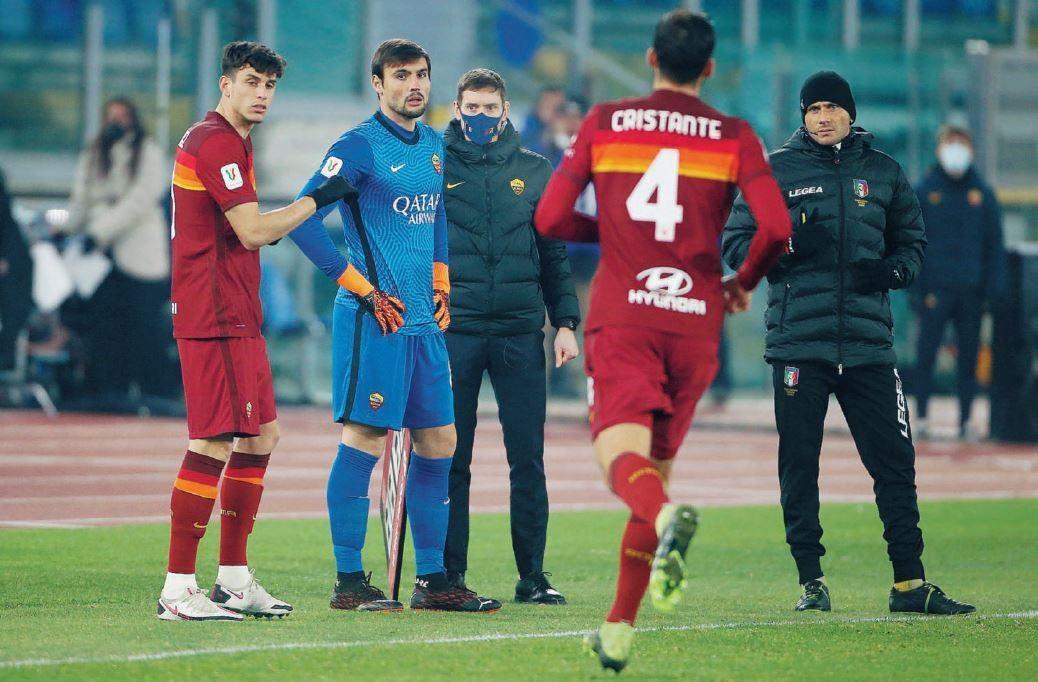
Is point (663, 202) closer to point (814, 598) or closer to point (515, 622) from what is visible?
point (515, 622)

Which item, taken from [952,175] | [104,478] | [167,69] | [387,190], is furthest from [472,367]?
[167,69]

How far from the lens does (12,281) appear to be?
1880cm

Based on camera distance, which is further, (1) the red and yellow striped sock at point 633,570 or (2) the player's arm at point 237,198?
(2) the player's arm at point 237,198

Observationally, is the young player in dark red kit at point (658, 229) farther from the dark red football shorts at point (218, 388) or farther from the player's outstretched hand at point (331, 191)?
the dark red football shorts at point (218, 388)

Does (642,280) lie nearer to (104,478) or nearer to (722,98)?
(104,478)

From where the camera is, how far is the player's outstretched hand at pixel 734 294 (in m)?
7.20

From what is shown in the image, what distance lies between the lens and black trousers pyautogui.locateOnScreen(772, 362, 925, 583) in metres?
8.88

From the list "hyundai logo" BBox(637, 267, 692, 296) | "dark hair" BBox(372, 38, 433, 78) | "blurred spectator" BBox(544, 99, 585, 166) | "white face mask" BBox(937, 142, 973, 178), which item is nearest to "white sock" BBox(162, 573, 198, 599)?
"dark hair" BBox(372, 38, 433, 78)

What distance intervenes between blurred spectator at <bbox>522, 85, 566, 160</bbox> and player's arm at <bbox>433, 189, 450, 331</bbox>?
10.7 metres

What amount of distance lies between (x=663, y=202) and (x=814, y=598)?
2425 mm

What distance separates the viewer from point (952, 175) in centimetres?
1800

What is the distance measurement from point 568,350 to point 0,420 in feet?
35.3

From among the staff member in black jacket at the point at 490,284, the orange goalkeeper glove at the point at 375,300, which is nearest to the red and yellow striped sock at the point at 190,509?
the orange goalkeeper glove at the point at 375,300

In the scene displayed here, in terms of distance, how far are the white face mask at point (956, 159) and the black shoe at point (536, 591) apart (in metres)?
9.87
